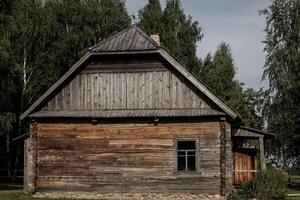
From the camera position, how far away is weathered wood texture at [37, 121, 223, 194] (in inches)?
922

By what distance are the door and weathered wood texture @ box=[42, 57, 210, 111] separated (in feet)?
15.6

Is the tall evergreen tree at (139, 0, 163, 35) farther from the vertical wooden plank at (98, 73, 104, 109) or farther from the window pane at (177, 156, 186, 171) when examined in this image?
the window pane at (177, 156, 186, 171)

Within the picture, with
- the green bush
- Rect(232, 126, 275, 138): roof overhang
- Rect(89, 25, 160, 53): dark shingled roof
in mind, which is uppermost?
Rect(89, 25, 160, 53): dark shingled roof

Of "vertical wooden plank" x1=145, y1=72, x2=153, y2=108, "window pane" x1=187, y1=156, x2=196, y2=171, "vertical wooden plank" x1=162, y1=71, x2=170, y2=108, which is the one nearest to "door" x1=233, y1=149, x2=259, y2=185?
"window pane" x1=187, y1=156, x2=196, y2=171

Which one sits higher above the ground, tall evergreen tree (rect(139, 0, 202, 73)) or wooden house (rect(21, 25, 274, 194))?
tall evergreen tree (rect(139, 0, 202, 73))

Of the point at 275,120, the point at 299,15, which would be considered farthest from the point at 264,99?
the point at 299,15

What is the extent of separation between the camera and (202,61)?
4756 centimetres

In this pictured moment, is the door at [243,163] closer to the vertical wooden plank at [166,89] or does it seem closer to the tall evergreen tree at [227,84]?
the vertical wooden plank at [166,89]

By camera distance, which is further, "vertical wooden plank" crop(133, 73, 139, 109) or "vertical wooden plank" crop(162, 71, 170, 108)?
"vertical wooden plank" crop(133, 73, 139, 109)

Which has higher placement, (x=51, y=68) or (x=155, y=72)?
(x=51, y=68)

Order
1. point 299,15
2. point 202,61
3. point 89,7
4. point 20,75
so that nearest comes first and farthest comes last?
point 299,15
point 20,75
point 89,7
point 202,61

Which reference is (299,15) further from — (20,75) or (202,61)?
(20,75)

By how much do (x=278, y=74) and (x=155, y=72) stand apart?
45.4ft

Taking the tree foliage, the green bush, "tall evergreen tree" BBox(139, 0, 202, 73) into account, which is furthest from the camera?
"tall evergreen tree" BBox(139, 0, 202, 73)
